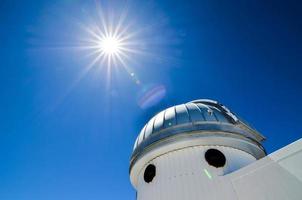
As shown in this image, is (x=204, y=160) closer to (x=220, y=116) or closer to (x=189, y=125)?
(x=189, y=125)

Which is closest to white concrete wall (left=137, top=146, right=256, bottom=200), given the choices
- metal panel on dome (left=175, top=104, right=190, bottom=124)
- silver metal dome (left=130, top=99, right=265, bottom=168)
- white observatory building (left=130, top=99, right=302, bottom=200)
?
white observatory building (left=130, top=99, right=302, bottom=200)

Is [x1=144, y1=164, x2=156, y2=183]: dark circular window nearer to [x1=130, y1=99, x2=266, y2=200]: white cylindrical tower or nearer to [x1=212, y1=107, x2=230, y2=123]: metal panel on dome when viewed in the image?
[x1=130, y1=99, x2=266, y2=200]: white cylindrical tower

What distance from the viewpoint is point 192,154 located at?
19.9 feet

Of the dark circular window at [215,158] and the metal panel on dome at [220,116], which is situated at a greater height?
the metal panel on dome at [220,116]

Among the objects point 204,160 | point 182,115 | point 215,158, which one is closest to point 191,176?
point 204,160

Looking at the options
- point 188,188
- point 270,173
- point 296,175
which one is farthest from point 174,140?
point 296,175

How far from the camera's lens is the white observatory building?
4499mm

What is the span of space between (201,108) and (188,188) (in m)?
2.52

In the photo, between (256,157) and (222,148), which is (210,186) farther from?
(256,157)

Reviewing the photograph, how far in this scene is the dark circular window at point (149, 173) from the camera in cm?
643

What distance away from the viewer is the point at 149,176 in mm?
6500

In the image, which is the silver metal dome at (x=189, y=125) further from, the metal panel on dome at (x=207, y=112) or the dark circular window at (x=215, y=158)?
the dark circular window at (x=215, y=158)

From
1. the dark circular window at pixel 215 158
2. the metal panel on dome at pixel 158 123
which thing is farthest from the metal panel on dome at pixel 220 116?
the metal panel on dome at pixel 158 123

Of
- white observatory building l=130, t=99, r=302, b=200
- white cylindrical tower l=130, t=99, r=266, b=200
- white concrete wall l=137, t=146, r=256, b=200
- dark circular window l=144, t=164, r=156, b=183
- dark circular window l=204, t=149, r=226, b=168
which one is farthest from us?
dark circular window l=144, t=164, r=156, b=183
